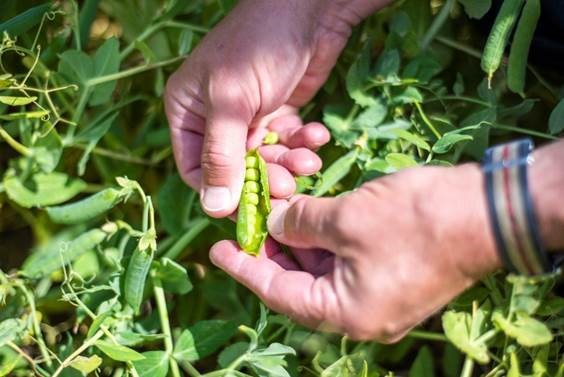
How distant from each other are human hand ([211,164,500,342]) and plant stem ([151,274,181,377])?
0.78 ft

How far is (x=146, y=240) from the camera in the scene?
1.20 meters

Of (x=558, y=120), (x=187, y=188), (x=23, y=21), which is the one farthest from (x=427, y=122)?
(x=23, y=21)

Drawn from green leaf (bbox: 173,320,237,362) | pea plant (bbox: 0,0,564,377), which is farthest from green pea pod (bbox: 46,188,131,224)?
green leaf (bbox: 173,320,237,362)

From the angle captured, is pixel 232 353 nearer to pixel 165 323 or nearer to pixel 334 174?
pixel 165 323

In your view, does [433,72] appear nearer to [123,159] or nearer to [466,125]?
[466,125]

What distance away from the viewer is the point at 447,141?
1.25m

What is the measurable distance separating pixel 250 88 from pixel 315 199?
234 mm

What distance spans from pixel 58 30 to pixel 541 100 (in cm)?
86

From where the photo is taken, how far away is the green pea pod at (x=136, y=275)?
4.04ft

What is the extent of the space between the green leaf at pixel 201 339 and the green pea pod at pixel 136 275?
0.09 metres

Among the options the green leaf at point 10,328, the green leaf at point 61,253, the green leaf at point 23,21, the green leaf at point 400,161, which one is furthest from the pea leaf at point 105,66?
the green leaf at point 400,161

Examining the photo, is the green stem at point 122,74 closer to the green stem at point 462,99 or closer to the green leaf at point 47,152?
the green leaf at point 47,152

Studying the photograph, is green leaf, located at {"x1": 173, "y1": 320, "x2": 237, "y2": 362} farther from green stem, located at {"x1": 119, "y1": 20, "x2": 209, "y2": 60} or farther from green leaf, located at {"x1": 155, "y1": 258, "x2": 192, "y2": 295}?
green stem, located at {"x1": 119, "y1": 20, "x2": 209, "y2": 60}

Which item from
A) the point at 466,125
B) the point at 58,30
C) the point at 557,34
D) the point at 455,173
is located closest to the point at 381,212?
the point at 455,173
